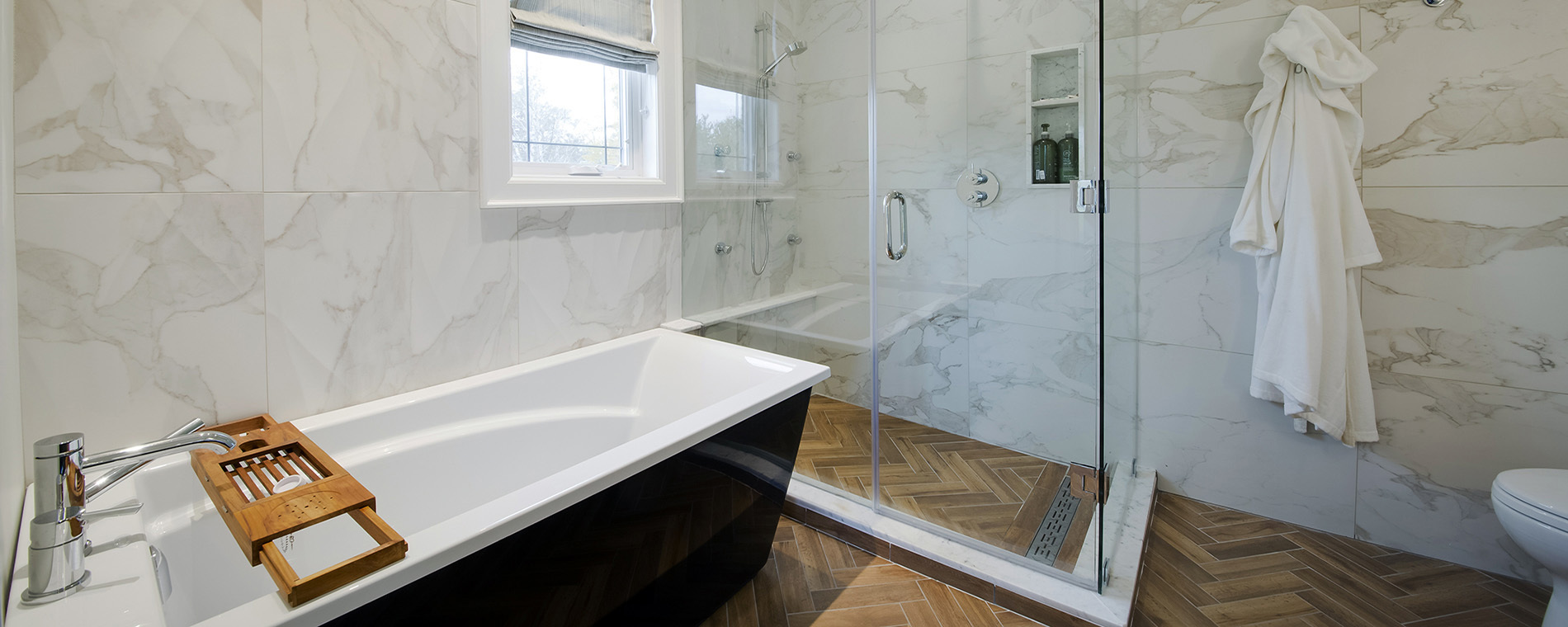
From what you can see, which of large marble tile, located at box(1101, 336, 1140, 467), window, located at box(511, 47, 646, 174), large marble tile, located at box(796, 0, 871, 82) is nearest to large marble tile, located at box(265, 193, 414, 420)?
window, located at box(511, 47, 646, 174)

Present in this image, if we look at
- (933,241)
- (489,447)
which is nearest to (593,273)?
(489,447)

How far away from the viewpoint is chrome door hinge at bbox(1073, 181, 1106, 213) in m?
1.84

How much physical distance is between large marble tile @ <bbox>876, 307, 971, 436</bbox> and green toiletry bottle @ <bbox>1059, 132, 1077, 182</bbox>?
51 cm

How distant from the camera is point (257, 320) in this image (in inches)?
63.4

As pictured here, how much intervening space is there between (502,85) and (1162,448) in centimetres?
276

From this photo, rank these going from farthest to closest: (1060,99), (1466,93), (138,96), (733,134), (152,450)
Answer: (733,134) → (1466,93) → (1060,99) → (138,96) → (152,450)

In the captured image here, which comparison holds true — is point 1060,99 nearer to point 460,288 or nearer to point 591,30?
point 591,30

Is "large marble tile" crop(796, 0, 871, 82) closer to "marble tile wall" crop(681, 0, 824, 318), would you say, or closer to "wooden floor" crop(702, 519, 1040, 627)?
"marble tile wall" crop(681, 0, 824, 318)

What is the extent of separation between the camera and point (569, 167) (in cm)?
237

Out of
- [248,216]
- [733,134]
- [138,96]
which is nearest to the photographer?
[138,96]

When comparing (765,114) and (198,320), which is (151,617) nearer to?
(198,320)

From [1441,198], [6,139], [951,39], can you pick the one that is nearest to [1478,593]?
[1441,198]

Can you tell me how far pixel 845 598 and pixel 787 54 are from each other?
185 cm

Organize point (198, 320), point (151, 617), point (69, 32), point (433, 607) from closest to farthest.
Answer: point (151, 617)
point (433, 607)
point (69, 32)
point (198, 320)
